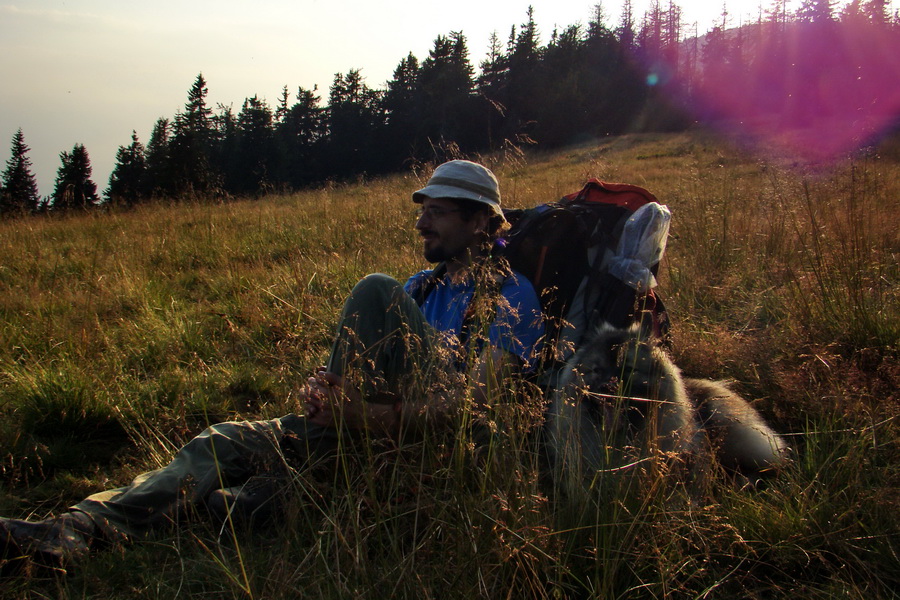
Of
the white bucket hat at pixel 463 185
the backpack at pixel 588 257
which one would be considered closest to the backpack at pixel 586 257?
the backpack at pixel 588 257

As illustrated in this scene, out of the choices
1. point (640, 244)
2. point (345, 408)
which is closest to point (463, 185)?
point (640, 244)

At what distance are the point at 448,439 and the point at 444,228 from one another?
1.39 metres

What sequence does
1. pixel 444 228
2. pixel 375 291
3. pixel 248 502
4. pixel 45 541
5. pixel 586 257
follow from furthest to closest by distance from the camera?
pixel 444 228 < pixel 586 257 < pixel 375 291 < pixel 248 502 < pixel 45 541

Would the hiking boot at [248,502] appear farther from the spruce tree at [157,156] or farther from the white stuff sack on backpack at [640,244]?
the spruce tree at [157,156]

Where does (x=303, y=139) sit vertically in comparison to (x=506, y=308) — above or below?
above

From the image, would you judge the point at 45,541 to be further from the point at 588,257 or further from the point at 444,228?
the point at 588,257

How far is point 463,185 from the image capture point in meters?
3.06

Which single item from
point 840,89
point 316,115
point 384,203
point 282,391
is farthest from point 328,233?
point 316,115

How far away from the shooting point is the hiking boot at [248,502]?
2.22m

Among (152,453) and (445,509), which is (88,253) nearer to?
(152,453)

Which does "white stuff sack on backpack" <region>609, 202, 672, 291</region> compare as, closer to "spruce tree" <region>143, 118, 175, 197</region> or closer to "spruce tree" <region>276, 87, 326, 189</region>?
"spruce tree" <region>143, 118, 175, 197</region>

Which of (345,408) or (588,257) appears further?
(588,257)

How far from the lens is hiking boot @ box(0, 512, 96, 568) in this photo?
2.03 meters

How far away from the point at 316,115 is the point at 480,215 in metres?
40.9
